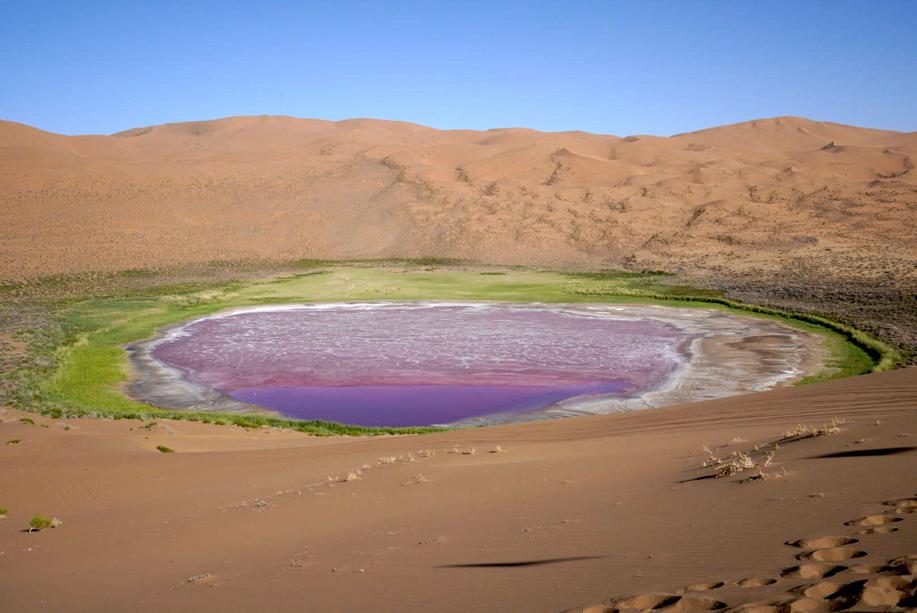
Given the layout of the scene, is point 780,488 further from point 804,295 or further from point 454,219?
point 454,219

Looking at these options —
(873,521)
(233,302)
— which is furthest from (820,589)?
(233,302)

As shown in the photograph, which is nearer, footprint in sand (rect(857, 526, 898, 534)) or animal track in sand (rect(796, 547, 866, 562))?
animal track in sand (rect(796, 547, 866, 562))

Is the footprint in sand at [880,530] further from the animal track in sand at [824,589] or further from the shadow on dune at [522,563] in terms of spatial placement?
the shadow on dune at [522,563]

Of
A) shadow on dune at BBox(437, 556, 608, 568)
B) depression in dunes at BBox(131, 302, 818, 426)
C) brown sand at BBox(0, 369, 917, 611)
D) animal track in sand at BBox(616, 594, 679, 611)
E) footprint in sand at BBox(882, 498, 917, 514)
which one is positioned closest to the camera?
animal track in sand at BBox(616, 594, 679, 611)

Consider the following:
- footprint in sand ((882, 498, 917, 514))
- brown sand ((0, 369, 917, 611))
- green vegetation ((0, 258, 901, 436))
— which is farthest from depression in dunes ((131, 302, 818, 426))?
footprint in sand ((882, 498, 917, 514))

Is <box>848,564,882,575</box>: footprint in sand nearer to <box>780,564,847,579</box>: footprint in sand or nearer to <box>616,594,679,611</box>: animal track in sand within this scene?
<box>780,564,847,579</box>: footprint in sand

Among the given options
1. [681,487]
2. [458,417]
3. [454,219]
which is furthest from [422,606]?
[454,219]
